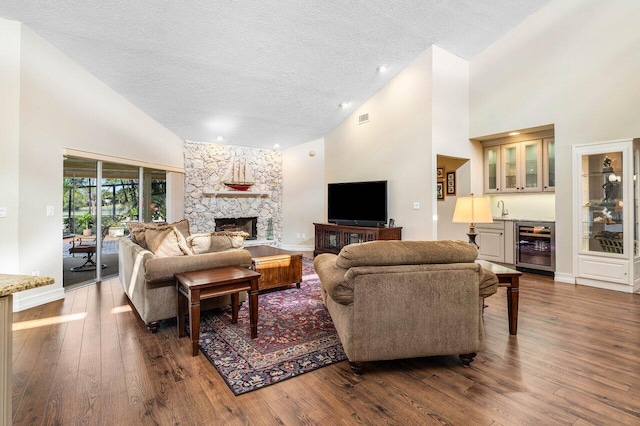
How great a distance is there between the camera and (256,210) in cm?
807

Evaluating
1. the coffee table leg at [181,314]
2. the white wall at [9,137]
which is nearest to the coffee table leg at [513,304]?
the coffee table leg at [181,314]

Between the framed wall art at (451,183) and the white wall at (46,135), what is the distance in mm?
5965

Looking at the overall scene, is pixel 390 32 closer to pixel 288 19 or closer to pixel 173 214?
pixel 288 19

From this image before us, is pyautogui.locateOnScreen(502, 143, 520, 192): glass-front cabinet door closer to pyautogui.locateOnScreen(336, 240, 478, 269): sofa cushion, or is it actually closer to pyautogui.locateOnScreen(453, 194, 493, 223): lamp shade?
pyautogui.locateOnScreen(453, 194, 493, 223): lamp shade

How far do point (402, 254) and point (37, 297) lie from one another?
4183 millimetres

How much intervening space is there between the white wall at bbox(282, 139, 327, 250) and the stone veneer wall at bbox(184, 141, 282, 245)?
21cm

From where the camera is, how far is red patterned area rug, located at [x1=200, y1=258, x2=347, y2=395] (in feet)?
7.28

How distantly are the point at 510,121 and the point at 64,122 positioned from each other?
6535 mm

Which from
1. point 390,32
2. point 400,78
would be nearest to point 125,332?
point 390,32

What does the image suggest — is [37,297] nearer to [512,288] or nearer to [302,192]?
[512,288]

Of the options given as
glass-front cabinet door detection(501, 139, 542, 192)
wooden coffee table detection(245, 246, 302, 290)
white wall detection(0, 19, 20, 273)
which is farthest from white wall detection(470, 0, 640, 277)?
white wall detection(0, 19, 20, 273)

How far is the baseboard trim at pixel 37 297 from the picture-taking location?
3.54 metres

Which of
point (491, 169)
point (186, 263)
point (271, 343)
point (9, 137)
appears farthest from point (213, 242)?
point (491, 169)

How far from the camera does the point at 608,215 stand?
4473 mm
